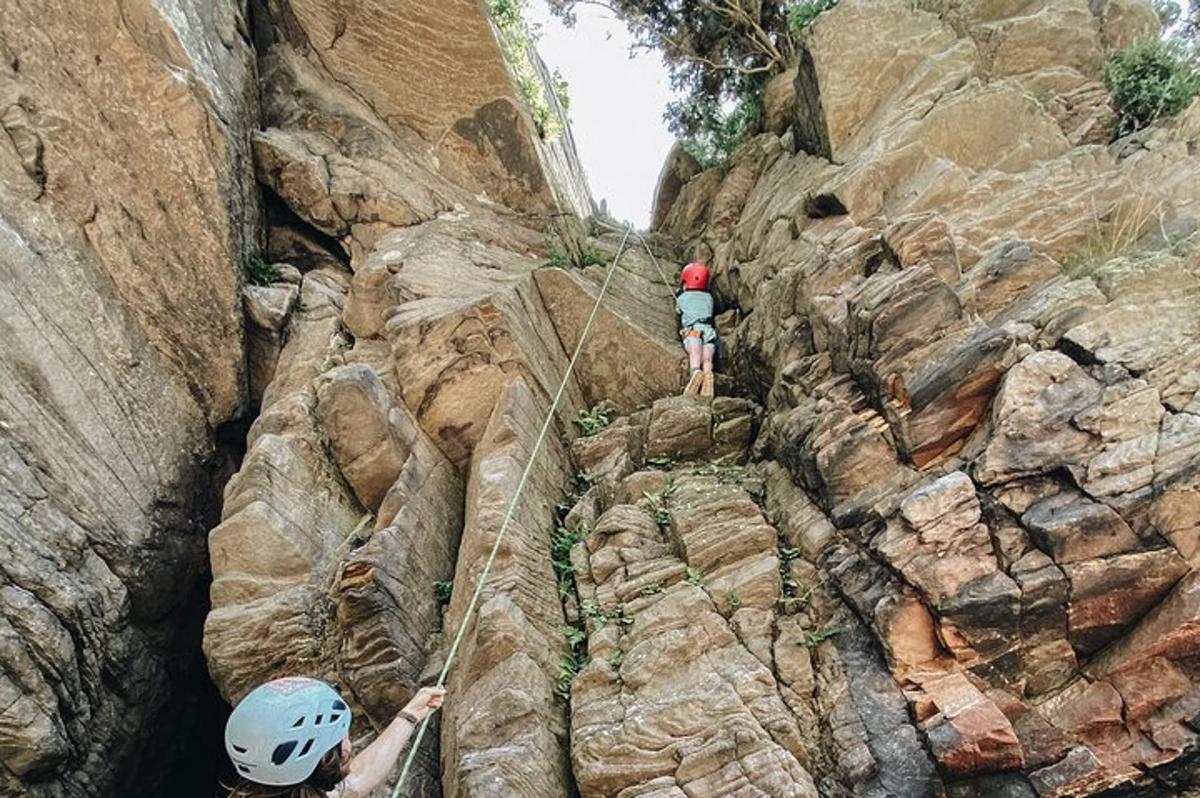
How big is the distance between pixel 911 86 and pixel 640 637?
941 centimetres

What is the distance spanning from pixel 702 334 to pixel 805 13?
24.1 ft

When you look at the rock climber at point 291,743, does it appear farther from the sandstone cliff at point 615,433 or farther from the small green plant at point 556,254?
the small green plant at point 556,254

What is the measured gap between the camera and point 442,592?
7.91 meters

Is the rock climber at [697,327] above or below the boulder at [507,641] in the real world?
above

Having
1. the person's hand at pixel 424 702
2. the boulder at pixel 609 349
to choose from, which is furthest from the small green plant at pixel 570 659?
the boulder at pixel 609 349

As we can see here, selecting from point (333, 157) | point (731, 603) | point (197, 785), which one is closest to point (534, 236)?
point (333, 157)

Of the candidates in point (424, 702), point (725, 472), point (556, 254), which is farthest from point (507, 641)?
point (556, 254)

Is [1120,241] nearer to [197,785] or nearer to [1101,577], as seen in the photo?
[1101,577]

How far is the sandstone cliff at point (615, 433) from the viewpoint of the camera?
17.2 feet

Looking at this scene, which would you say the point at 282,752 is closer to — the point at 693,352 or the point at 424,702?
the point at 424,702

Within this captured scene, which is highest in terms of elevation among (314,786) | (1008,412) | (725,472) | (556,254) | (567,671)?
(556,254)

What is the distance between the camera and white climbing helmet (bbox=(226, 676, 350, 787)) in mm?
3906

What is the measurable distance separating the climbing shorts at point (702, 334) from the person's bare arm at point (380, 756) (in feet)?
24.1

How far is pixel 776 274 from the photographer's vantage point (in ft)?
35.1
